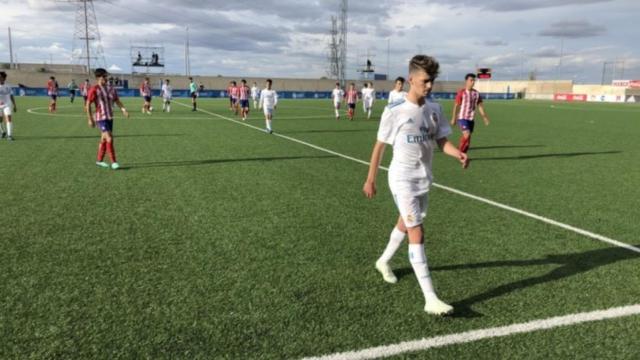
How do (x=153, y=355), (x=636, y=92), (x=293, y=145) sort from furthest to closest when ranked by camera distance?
(x=636, y=92), (x=293, y=145), (x=153, y=355)

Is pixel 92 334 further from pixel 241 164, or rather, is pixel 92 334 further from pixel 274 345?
pixel 241 164

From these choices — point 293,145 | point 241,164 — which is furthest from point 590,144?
point 241,164

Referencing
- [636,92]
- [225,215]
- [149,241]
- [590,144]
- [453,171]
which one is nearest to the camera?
[149,241]

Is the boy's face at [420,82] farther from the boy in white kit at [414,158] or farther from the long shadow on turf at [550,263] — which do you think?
the long shadow on turf at [550,263]

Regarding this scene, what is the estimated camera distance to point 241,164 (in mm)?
11492

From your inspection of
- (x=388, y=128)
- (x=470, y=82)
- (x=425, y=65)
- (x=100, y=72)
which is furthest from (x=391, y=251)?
(x=470, y=82)

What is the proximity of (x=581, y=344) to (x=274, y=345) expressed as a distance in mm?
2317

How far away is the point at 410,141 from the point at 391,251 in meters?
1.21

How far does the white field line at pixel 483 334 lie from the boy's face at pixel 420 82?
6.49 feet

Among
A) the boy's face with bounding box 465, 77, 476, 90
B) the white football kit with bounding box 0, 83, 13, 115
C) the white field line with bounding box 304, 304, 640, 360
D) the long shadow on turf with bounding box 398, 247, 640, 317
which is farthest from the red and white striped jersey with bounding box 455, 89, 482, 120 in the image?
the white football kit with bounding box 0, 83, 13, 115

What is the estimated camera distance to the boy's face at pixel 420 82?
149 inches

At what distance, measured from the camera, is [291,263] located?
5.01 metres

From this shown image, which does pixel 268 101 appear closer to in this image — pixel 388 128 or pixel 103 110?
pixel 103 110

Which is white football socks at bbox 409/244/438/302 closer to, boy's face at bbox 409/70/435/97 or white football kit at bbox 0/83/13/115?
boy's face at bbox 409/70/435/97
